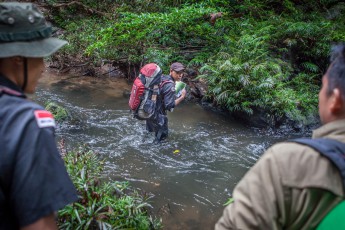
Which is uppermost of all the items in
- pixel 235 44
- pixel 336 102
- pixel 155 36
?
pixel 336 102

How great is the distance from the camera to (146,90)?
6016 mm

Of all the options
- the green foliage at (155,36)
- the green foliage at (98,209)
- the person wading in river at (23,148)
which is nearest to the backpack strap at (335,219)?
the person wading in river at (23,148)

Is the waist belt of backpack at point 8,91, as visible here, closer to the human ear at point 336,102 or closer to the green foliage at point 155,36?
the human ear at point 336,102

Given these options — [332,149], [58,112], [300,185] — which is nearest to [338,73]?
[332,149]

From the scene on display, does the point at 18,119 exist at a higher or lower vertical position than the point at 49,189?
higher

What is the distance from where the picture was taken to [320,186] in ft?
3.72

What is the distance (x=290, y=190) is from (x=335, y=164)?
18 centimetres

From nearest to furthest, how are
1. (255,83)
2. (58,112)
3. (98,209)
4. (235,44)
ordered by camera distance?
(98,209)
(58,112)
(255,83)
(235,44)

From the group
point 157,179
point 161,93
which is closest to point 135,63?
point 161,93

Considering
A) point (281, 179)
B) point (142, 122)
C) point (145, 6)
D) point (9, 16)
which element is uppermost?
point (9, 16)

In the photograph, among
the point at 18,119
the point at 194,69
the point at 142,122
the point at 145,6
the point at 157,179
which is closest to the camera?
the point at 18,119

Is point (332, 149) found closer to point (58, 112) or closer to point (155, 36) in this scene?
point (58, 112)

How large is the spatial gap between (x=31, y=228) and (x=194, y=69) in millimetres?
10436

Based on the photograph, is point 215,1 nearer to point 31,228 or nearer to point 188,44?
point 188,44
